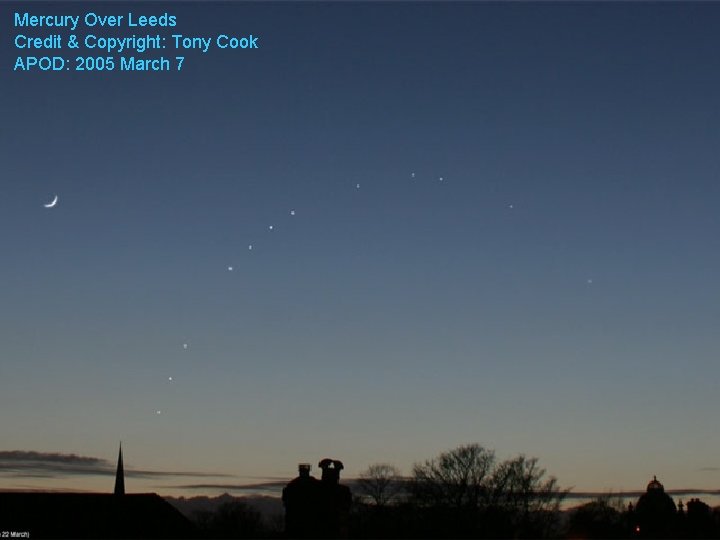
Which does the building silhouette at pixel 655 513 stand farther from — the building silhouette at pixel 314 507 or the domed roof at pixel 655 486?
the building silhouette at pixel 314 507

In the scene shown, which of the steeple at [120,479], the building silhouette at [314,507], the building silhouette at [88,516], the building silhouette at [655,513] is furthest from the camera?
the steeple at [120,479]

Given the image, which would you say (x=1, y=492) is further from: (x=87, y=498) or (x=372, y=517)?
(x=372, y=517)

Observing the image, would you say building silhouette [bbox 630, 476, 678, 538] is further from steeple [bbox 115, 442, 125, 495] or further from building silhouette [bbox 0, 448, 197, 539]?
steeple [bbox 115, 442, 125, 495]

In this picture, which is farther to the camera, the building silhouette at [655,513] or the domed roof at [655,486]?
the domed roof at [655,486]

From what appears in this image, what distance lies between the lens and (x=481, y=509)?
89.5 meters

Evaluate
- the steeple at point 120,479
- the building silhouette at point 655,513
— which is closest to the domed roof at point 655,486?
the building silhouette at point 655,513

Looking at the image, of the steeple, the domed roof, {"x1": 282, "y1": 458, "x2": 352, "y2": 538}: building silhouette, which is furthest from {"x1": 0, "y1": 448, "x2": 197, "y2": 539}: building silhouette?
the domed roof

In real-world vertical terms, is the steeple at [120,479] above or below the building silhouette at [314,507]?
above

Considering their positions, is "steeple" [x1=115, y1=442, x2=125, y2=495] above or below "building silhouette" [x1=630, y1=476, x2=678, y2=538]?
above

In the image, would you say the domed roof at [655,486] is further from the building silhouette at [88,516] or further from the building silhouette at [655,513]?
the building silhouette at [88,516]

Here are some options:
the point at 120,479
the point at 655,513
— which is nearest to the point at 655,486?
the point at 655,513

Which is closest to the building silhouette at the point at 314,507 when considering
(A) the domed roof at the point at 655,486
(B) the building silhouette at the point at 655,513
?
(B) the building silhouette at the point at 655,513

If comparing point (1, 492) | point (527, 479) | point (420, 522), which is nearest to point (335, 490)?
point (1, 492)

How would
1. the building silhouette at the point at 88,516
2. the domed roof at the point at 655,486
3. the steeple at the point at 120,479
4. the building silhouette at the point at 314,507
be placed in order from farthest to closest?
the domed roof at the point at 655,486
the steeple at the point at 120,479
the building silhouette at the point at 88,516
the building silhouette at the point at 314,507
